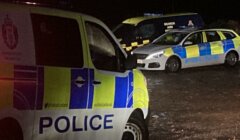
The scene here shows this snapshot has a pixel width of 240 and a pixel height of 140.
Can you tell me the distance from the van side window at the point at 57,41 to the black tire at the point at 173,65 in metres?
11.7

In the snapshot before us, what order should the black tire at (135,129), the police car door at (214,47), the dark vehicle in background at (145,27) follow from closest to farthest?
the black tire at (135,129)
the police car door at (214,47)
the dark vehicle in background at (145,27)

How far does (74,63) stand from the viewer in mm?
6324

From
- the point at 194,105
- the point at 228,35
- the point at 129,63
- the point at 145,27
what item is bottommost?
the point at 194,105

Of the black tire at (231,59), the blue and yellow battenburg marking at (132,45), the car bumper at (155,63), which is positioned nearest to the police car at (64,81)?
the car bumper at (155,63)

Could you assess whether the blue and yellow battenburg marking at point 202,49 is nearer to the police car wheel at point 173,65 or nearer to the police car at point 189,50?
the police car at point 189,50

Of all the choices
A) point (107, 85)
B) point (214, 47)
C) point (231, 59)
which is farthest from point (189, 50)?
point (107, 85)

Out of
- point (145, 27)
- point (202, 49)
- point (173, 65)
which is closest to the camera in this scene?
point (173, 65)

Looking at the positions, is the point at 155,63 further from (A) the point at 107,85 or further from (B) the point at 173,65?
(A) the point at 107,85

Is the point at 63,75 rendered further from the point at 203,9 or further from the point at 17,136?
the point at 203,9

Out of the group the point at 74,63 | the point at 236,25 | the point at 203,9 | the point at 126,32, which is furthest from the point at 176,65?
the point at 203,9

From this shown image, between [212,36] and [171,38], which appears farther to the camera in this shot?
[212,36]

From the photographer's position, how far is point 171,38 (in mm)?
19234

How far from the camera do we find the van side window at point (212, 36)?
1938 centimetres

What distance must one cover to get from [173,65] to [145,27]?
3.24m
